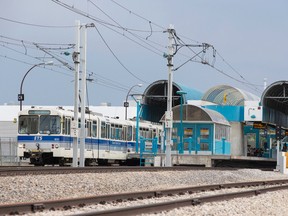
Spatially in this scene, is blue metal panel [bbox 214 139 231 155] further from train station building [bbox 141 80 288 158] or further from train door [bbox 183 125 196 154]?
train door [bbox 183 125 196 154]

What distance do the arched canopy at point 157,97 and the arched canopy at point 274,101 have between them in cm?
621

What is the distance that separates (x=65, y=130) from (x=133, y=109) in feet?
192

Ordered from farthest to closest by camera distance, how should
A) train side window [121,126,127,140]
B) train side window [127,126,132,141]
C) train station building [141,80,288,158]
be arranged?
train side window [127,126,132,141] → train side window [121,126,127,140] → train station building [141,80,288,158]

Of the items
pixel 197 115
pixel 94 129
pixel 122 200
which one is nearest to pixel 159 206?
pixel 122 200

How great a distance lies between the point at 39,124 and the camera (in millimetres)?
38844

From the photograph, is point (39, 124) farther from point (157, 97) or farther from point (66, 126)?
point (157, 97)

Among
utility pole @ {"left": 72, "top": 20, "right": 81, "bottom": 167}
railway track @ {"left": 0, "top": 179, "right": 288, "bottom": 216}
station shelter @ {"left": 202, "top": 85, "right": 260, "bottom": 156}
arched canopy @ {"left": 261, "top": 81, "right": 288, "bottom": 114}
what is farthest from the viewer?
station shelter @ {"left": 202, "top": 85, "right": 260, "bottom": 156}

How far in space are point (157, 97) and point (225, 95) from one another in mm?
6635

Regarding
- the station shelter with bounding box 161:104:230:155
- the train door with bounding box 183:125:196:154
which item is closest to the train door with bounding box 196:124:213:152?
the station shelter with bounding box 161:104:230:155

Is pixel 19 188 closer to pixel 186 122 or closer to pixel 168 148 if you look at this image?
pixel 168 148

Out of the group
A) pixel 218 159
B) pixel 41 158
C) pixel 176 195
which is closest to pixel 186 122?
pixel 218 159

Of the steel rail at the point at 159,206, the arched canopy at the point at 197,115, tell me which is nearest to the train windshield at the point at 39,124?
the arched canopy at the point at 197,115

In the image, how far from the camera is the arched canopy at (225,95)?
56.7 meters

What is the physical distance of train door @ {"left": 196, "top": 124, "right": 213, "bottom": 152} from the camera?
44031mm
